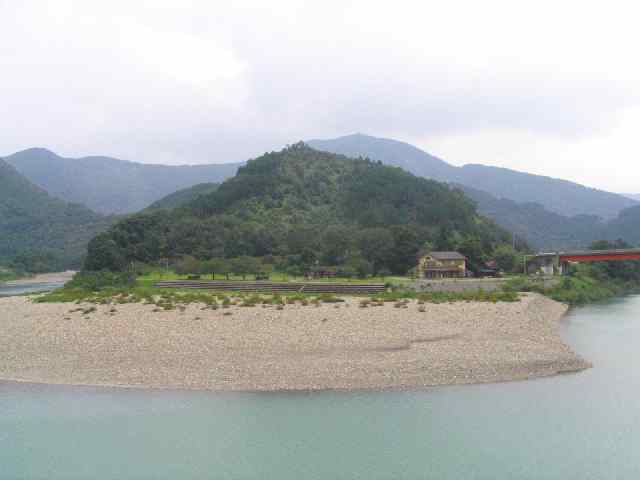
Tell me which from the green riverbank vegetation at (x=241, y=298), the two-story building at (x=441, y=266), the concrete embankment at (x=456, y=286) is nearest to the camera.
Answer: the green riverbank vegetation at (x=241, y=298)

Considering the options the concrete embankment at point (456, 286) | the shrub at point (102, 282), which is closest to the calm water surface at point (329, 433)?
the concrete embankment at point (456, 286)

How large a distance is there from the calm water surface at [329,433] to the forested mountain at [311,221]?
38.2 m

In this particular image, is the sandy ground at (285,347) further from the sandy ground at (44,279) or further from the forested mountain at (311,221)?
the sandy ground at (44,279)

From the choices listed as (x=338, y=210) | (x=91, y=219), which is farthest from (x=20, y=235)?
(x=338, y=210)

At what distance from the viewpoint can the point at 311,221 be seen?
309ft

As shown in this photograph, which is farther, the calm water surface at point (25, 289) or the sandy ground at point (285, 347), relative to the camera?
the calm water surface at point (25, 289)

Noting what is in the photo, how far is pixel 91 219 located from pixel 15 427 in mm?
174654

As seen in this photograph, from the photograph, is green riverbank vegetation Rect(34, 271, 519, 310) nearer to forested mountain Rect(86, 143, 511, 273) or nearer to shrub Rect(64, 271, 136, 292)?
shrub Rect(64, 271, 136, 292)

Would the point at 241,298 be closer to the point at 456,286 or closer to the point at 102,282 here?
the point at 456,286

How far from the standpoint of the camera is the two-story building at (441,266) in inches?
2254

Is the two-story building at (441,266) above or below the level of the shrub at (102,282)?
above

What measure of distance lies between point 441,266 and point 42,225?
14630 centimetres

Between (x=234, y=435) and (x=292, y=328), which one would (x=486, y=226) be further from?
(x=234, y=435)

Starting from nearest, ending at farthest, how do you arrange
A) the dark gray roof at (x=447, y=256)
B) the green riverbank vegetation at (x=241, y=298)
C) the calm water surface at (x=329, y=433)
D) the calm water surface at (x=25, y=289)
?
the calm water surface at (x=329, y=433) < the green riverbank vegetation at (x=241, y=298) < the dark gray roof at (x=447, y=256) < the calm water surface at (x=25, y=289)
